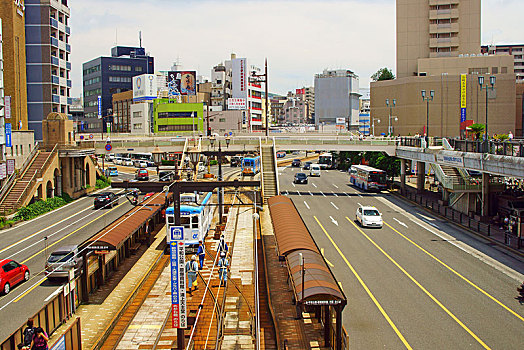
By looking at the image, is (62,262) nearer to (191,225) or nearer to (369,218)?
(191,225)

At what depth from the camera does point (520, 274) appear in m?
27.5

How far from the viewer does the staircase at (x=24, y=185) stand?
150ft

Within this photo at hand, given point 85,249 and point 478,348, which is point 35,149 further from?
point 478,348

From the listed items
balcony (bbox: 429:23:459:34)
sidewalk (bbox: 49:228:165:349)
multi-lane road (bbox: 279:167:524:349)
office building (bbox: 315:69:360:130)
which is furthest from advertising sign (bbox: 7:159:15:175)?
office building (bbox: 315:69:360:130)

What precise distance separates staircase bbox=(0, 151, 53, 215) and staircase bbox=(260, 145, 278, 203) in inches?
889

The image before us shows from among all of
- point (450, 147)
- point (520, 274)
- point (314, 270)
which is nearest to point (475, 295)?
point (520, 274)

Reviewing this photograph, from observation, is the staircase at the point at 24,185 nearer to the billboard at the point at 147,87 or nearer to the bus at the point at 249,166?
the bus at the point at 249,166

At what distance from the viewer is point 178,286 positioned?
17703 mm

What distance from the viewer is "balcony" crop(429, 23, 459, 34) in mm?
102562

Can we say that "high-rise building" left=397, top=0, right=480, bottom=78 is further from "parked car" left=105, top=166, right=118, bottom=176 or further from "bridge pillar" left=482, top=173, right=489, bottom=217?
"bridge pillar" left=482, top=173, right=489, bottom=217

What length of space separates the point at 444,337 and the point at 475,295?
603cm

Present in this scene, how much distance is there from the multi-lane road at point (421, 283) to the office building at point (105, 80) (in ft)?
440

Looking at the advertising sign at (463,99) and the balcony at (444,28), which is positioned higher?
the balcony at (444,28)

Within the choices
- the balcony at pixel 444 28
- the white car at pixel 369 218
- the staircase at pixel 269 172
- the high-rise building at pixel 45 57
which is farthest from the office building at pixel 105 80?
the white car at pixel 369 218
